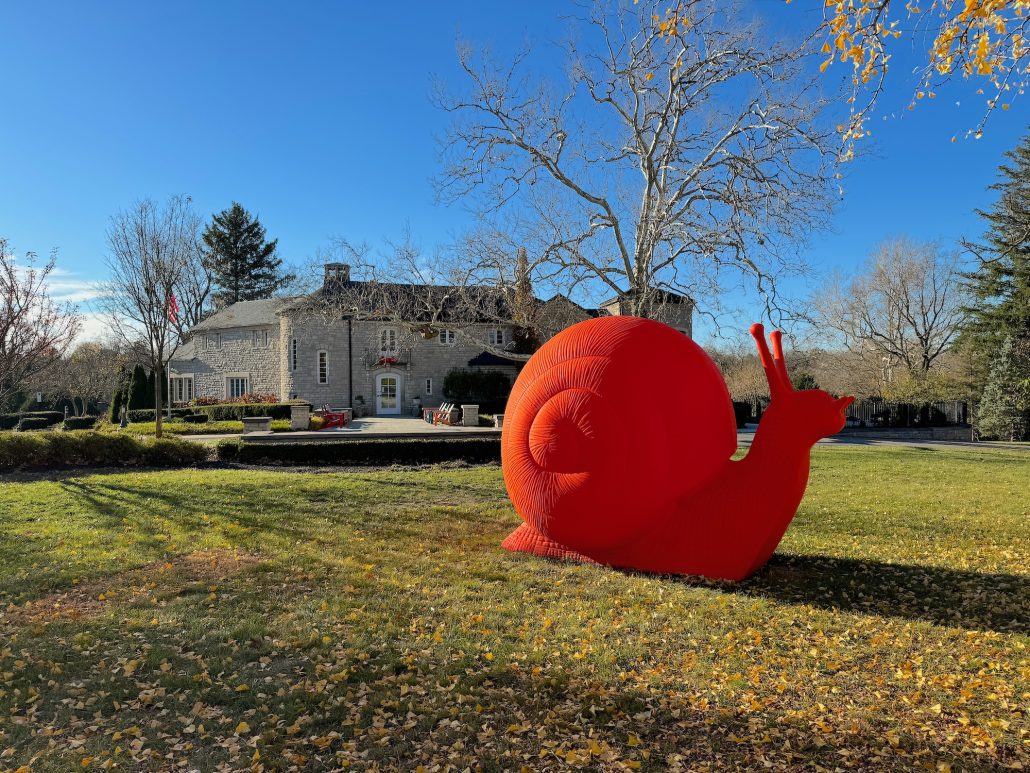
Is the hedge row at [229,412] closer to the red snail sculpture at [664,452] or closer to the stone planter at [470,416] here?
the stone planter at [470,416]

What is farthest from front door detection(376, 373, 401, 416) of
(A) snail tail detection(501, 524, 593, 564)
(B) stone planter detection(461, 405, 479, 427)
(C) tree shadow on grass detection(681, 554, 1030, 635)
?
Answer: (C) tree shadow on grass detection(681, 554, 1030, 635)

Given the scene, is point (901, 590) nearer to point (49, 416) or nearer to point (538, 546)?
point (538, 546)

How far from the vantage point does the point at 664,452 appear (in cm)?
594

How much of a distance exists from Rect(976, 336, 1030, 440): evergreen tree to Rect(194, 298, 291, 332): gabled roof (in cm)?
3670

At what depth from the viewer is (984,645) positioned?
479 cm

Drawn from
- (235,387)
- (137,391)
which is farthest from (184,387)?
(137,391)

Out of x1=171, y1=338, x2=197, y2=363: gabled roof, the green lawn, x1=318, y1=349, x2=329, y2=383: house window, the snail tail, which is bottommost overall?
the green lawn

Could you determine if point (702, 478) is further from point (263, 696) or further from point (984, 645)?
point (263, 696)

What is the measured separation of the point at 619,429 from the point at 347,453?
1181cm

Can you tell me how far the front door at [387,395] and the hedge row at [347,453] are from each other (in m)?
18.7

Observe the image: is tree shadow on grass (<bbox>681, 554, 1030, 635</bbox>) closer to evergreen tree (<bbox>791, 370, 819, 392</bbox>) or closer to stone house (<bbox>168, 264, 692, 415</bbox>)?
stone house (<bbox>168, 264, 692, 415</bbox>)

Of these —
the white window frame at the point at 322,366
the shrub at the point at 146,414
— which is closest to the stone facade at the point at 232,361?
the white window frame at the point at 322,366

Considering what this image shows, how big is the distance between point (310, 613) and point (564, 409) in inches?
122

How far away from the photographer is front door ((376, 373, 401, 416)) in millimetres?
35031
